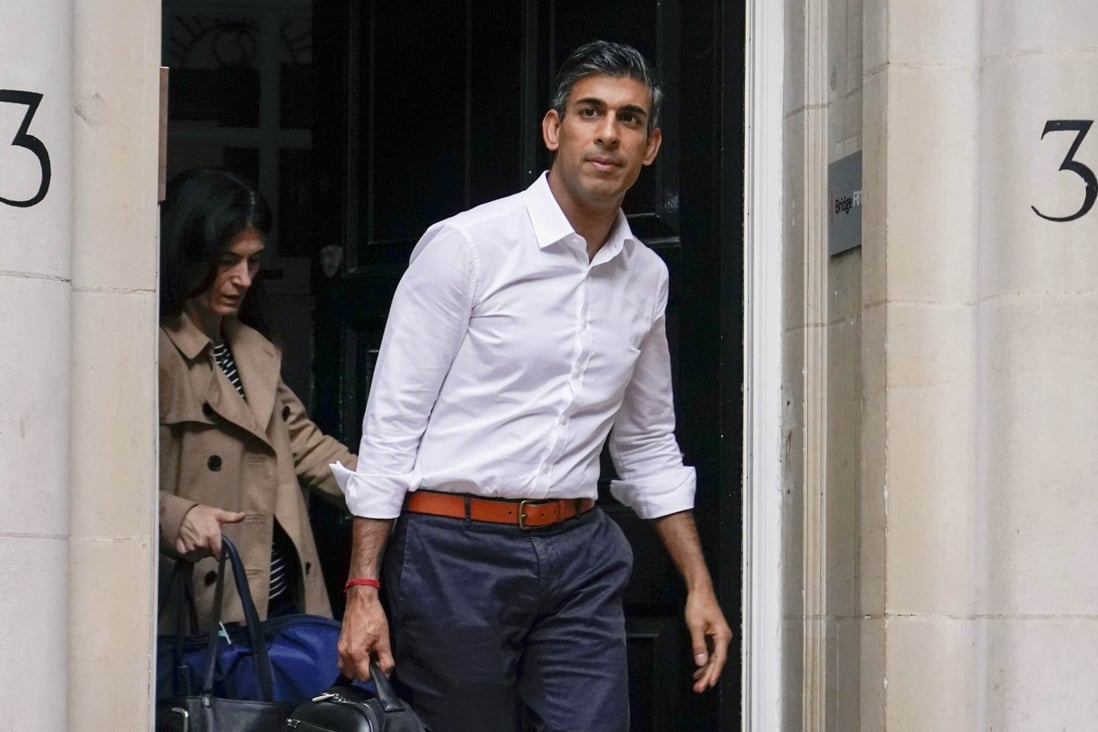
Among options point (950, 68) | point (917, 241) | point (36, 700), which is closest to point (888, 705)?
point (917, 241)

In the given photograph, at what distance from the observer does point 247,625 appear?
165 inches

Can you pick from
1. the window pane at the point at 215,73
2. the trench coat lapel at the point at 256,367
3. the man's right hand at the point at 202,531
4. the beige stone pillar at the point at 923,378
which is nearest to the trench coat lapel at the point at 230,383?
the trench coat lapel at the point at 256,367

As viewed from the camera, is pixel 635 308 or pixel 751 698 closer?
pixel 635 308

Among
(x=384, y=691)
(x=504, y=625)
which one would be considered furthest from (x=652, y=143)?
(x=384, y=691)

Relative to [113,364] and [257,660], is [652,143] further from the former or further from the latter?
[257,660]

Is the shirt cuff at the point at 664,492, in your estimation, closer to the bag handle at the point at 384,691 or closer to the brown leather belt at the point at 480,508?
the brown leather belt at the point at 480,508

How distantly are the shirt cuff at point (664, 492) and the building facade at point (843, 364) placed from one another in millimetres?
414

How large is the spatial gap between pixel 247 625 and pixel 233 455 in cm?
60

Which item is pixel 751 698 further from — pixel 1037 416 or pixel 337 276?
pixel 337 276

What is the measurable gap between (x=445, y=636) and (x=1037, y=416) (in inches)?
56.1

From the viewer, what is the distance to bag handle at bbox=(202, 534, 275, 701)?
409 centimetres

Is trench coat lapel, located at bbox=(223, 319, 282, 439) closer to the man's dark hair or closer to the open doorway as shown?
the open doorway

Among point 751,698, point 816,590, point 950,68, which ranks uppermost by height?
point 950,68

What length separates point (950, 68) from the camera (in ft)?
14.0
